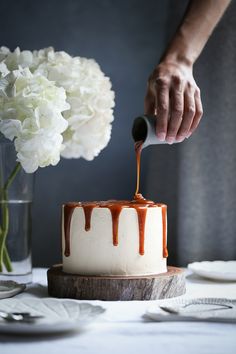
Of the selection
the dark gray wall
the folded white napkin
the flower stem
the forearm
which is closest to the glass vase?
the flower stem

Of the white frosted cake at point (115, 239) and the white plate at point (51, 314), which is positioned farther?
the white frosted cake at point (115, 239)

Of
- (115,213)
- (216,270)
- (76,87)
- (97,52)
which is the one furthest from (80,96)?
(97,52)

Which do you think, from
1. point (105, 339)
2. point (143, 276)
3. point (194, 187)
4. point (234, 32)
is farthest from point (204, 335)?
point (234, 32)

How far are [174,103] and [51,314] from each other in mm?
667

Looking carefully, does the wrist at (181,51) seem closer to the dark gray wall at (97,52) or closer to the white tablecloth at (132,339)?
the dark gray wall at (97,52)

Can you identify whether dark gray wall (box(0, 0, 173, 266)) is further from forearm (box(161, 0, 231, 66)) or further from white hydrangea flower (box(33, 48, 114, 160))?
white hydrangea flower (box(33, 48, 114, 160))

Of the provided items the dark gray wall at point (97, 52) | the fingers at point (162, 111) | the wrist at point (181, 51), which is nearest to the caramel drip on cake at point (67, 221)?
the fingers at point (162, 111)

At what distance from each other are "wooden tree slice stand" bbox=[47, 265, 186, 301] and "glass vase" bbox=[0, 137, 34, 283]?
0.43 feet

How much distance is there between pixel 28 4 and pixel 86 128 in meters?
1.03

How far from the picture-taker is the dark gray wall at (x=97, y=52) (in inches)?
95.2

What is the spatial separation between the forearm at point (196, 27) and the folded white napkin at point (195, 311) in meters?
0.80

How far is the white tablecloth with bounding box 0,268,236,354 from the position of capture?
0.97m

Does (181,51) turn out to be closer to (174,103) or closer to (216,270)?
(174,103)

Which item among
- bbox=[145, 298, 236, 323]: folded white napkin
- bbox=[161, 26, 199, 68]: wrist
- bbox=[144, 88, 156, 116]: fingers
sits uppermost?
bbox=[161, 26, 199, 68]: wrist
